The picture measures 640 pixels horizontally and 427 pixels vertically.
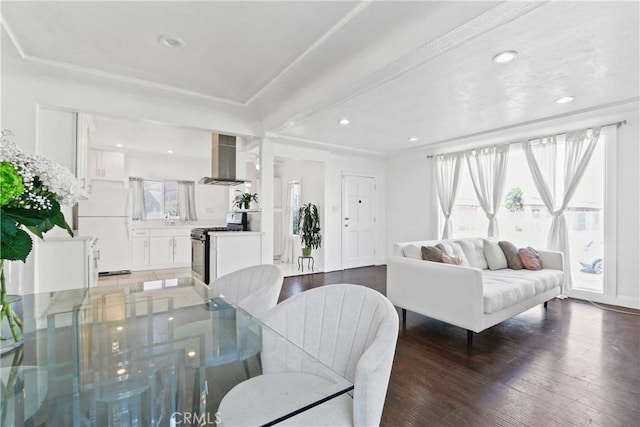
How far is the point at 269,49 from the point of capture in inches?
94.8

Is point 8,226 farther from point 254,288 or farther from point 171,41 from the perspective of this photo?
point 171,41

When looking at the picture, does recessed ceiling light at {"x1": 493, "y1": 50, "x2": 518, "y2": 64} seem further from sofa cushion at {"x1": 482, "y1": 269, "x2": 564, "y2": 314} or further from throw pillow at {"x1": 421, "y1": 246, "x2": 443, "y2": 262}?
sofa cushion at {"x1": 482, "y1": 269, "x2": 564, "y2": 314}

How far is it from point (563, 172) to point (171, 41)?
5051mm

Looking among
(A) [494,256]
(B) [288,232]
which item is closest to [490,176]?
(A) [494,256]

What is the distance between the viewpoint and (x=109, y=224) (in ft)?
17.7

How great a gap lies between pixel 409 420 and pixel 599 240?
4036mm

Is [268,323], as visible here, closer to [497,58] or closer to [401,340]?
[401,340]

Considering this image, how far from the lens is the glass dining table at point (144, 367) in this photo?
92 cm

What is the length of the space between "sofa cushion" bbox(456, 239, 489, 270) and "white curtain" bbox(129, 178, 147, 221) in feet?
20.7

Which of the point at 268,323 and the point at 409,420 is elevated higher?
the point at 268,323

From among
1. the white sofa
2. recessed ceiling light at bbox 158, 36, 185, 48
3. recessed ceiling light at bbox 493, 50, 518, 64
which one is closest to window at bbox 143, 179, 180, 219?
recessed ceiling light at bbox 158, 36, 185, 48

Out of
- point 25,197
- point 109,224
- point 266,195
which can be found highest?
point 266,195

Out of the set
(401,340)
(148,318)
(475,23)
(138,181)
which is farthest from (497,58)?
(138,181)

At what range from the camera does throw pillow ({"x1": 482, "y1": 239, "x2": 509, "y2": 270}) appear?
12.6ft
